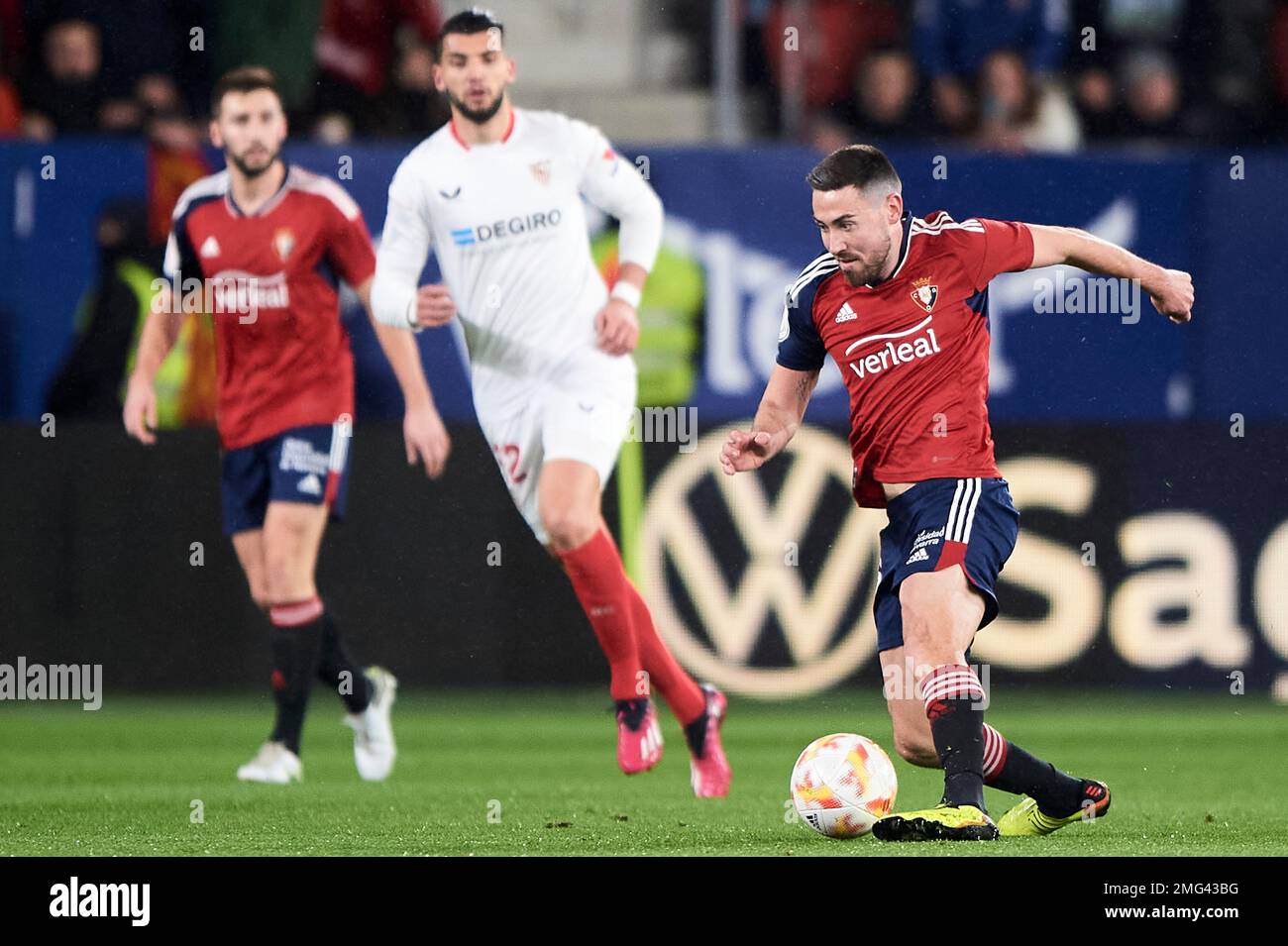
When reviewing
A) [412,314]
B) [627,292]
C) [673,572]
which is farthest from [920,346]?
[673,572]

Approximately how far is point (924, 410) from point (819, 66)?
6.97m

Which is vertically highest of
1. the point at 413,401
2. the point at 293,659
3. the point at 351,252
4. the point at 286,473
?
the point at 351,252

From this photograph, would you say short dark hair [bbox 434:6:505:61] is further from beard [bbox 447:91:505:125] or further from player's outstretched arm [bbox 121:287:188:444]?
player's outstretched arm [bbox 121:287:188:444]

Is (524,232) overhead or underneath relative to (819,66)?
underneath

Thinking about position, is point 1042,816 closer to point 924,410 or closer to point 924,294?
point 924,410

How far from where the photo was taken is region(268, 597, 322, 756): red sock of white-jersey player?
30.4ft

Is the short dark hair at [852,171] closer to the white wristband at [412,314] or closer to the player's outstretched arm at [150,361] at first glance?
the white wristband at [412,314]

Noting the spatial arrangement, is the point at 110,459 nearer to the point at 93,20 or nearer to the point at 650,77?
the point at 93,20

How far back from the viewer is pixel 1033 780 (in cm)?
688

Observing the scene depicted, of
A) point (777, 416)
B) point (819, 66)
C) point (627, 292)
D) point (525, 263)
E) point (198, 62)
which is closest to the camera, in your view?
point (777, 416)

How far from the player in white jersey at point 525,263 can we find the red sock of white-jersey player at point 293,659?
3.38 ft

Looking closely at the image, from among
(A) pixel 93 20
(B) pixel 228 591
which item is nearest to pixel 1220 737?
(B) pixel 228 591

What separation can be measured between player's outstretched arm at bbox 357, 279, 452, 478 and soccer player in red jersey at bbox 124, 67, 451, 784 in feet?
0.03

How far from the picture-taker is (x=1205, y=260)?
43.4 ft
